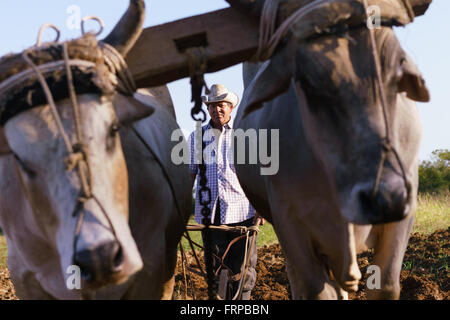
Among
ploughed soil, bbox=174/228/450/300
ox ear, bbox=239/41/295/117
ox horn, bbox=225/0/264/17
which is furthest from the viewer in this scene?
ploughed soil, bbox=174/228/450/300

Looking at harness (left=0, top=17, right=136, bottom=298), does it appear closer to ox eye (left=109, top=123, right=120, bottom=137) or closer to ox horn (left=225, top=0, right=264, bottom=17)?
ox eye (left=109, top=123, right=120, bottom=137)

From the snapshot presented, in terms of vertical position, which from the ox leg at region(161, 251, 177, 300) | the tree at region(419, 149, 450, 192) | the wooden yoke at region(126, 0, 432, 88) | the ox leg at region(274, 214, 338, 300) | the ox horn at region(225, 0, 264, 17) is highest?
the ox horn at region(225, 0, 264, 17)

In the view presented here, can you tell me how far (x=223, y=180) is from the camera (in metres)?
6.52

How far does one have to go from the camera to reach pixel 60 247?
2801mm

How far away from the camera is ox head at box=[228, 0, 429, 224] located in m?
2.84


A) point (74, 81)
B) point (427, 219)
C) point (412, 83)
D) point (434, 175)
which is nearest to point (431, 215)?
point (427, 219)

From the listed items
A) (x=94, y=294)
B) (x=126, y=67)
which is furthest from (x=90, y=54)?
(x=94, y=294)

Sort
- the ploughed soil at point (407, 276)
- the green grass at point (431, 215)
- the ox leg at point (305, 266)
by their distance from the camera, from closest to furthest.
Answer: the ox leg at point (305, 266), the ploughed soil at point (407, 276), the green grass at point (431, 215)

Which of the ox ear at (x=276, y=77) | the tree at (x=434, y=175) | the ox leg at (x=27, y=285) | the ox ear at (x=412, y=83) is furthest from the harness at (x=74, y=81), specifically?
the tree at (x=434, y=175)

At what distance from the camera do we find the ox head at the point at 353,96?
9.33 ft

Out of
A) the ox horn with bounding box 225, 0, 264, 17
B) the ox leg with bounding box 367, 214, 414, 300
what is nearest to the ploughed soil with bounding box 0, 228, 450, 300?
the ox leg with bounding box 367, 214, 414, 300

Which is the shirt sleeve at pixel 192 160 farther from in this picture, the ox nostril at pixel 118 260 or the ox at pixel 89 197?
the ox nostril at pixel 118 260

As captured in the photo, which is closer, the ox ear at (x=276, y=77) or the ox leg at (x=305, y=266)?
the ox ear at (x=276, y=77)

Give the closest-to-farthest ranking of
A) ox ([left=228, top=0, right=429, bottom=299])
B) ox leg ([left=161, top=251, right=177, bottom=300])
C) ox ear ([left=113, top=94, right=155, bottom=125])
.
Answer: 1. ox ([left=228, top=0, right=429, bottom=299])
2. ox ear ([left=113, top=94, right=155, bottom=125])
3. ox leg ([left=161, top=251, right=177, bottom=300])
